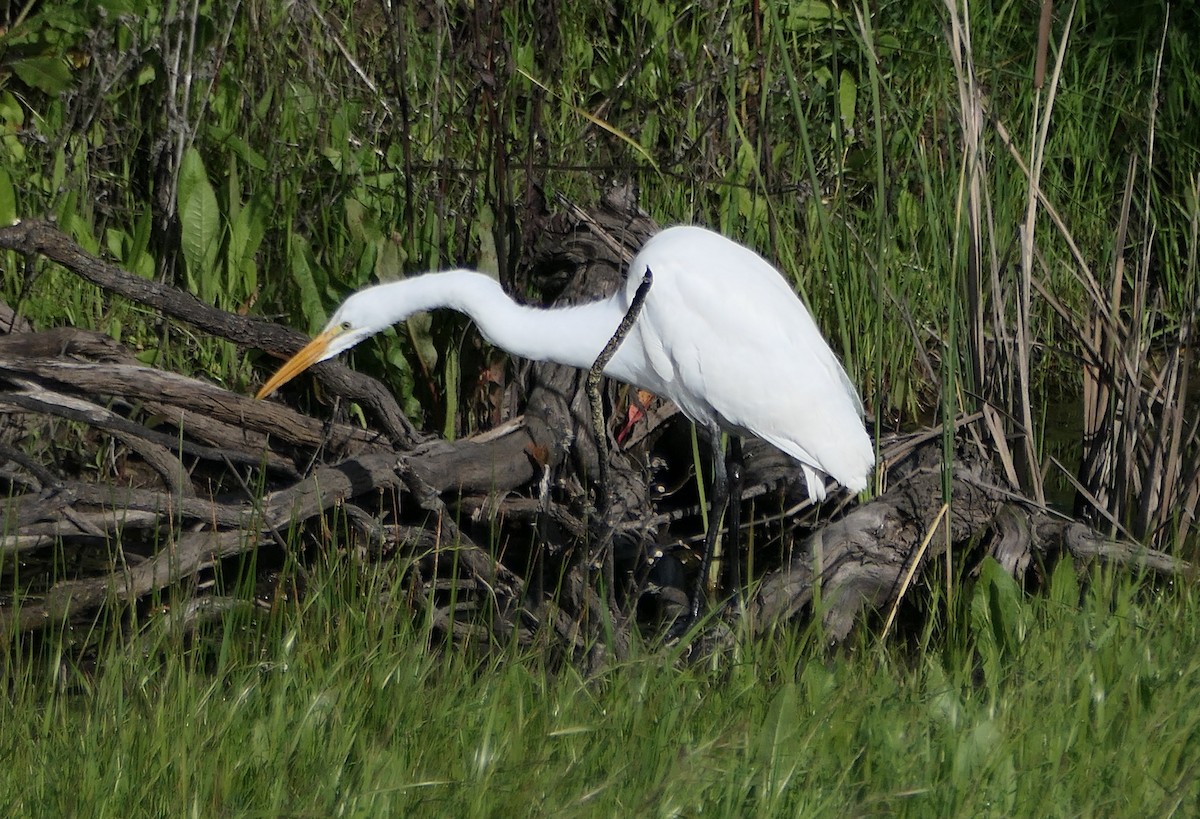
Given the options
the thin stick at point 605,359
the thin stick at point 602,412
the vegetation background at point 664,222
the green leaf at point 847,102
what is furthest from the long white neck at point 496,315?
the green leaf at point 847,102

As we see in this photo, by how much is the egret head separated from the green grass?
842 millimetres

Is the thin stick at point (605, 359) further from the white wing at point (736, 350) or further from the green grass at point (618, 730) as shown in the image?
the white wing at point (736, 350)

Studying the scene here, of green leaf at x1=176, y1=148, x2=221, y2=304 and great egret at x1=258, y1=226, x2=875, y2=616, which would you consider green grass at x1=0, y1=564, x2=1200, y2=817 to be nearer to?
great egret at x1=258, y1=226, x2=875, y2=616

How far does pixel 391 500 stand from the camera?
10.5 ft

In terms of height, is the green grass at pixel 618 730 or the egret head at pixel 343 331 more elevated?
the egret head at pixel 343 331

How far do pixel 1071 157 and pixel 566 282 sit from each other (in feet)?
6.62

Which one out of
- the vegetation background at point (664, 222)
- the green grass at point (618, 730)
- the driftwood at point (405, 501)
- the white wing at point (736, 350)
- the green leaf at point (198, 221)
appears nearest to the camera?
the green grass at point (618, 730)

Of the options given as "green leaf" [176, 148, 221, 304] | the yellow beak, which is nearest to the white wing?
the yellow beak

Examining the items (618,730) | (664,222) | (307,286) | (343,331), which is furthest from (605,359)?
(664,222)

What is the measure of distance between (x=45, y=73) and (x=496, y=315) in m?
1.70

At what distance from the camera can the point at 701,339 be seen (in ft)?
11.0

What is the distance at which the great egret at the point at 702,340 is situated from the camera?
3.11m

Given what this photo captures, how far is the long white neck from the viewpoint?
309 cm

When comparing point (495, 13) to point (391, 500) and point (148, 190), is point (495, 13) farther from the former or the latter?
point (148, 190)
